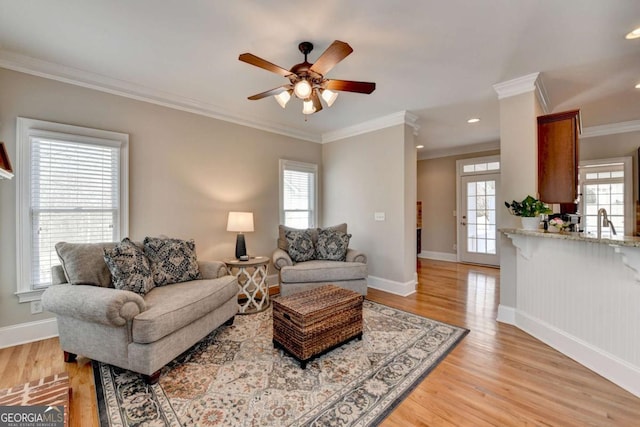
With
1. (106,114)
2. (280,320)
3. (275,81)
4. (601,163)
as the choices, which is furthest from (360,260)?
(601,163)

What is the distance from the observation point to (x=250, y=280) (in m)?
3.27

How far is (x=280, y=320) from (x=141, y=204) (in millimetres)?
2132

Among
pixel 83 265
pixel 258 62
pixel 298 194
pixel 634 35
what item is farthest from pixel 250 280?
pixel 634 35

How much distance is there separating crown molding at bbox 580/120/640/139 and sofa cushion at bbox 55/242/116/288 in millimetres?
6914

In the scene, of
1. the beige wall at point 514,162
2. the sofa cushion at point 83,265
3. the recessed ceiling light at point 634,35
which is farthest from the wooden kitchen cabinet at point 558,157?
the sofa cushion at point 83,265

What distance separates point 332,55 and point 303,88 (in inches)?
16.9

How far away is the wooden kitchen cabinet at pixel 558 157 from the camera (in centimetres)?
270

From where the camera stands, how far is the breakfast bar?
6.24ft

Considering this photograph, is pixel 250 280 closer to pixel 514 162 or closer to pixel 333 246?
pixel 333 246

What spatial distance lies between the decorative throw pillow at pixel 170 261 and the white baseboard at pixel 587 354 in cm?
343

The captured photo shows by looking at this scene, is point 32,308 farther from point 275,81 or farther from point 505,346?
point 505,346

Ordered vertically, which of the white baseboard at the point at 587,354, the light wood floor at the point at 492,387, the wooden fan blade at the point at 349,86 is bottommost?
the light wood floor at the point at 492,387

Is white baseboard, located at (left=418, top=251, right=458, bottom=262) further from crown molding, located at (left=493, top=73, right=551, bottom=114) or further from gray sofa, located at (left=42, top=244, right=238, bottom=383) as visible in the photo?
gray sofa, located at (left=42, top=244, right=238, bottom=383)

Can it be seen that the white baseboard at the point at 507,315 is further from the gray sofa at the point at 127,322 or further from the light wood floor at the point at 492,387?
the gray sofa at the point at 127,322
